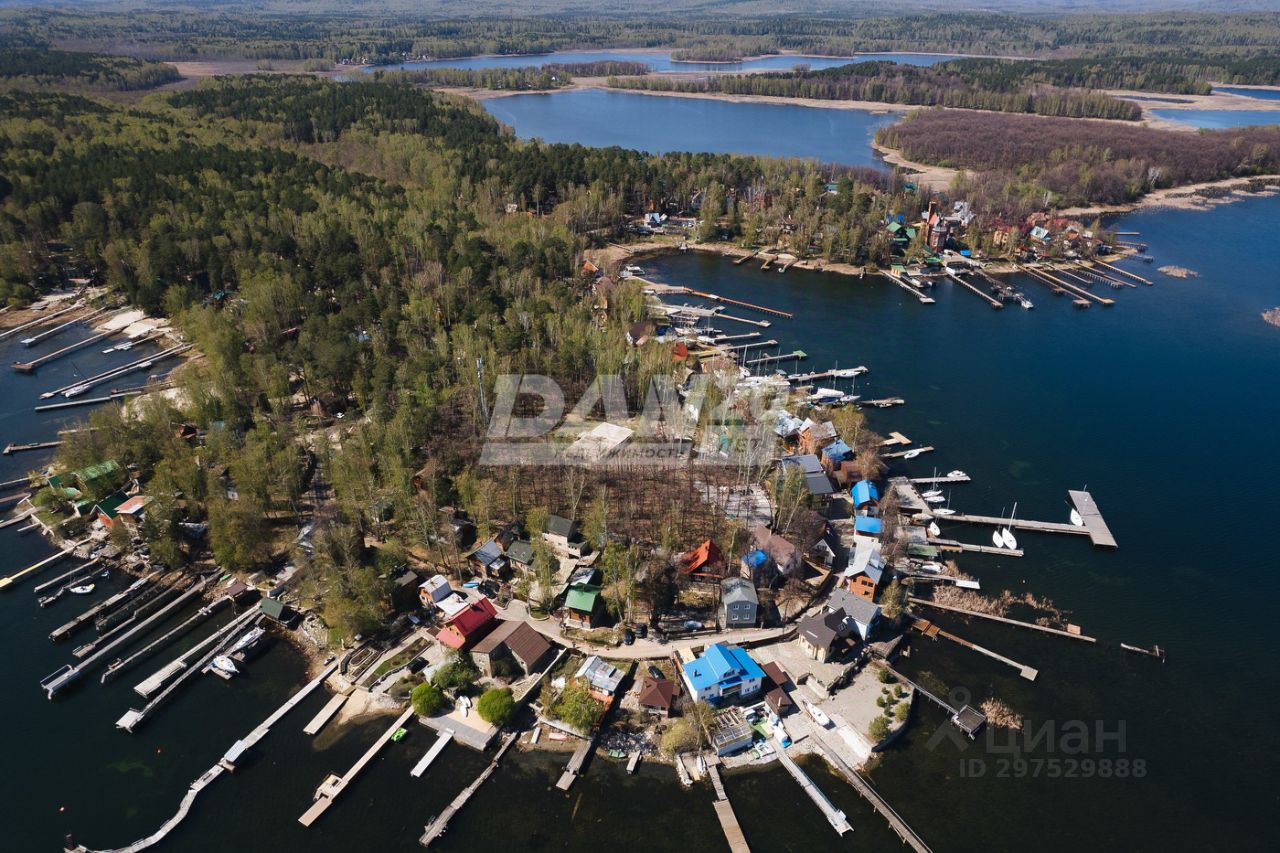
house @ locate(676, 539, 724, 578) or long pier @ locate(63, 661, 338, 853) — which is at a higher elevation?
Result: house @ locate(676, 539, 724, 578)

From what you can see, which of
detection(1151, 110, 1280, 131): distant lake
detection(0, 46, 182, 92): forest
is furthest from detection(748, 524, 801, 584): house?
detection(1151, 110, 1280, 131): distant lake

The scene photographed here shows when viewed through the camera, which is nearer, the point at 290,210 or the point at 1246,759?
the point at 1246,759

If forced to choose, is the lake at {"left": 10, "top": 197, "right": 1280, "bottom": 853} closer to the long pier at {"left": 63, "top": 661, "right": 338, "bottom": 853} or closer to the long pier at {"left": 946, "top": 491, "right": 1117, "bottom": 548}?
the long pier at {"left": 63, "top": 661, "right": 338, "bottom": 853}

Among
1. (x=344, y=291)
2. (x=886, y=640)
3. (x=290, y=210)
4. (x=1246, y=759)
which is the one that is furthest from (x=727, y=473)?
(x=290, y=210)

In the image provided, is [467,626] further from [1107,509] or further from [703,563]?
[1107,509]

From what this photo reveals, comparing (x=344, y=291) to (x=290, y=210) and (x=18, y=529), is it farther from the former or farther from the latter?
(x=18, y=529)
